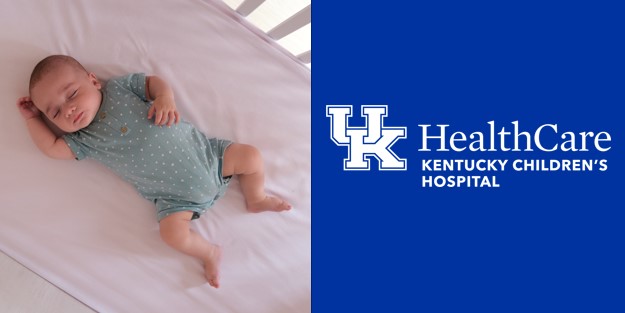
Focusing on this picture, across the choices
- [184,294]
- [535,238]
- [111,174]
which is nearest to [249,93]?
[111,174]

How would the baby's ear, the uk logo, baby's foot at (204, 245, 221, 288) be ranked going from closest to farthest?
the uk logo → the baby's ear → baby's foot at (204, 245, 221, 288)

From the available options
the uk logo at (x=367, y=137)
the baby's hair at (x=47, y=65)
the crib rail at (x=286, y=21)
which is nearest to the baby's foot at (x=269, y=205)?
the uk logo at (x=367, y=137)

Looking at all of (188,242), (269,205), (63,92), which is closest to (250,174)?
(269,205)

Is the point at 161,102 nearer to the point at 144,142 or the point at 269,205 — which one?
the point at 144,142

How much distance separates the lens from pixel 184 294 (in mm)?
1140

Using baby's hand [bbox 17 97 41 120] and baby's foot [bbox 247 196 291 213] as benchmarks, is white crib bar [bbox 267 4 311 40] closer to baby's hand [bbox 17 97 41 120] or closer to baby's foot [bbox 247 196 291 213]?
baby's foot [bbox 247 196 291 213]

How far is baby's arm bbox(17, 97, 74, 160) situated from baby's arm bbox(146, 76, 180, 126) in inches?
8.7

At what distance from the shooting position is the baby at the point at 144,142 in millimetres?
927

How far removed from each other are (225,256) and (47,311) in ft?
1.61

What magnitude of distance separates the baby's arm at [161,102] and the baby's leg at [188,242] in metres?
0.23

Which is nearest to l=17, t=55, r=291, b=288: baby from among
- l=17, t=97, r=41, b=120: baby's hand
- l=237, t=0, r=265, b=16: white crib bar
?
l=17, t=97, r=41, b=120: baby's hand

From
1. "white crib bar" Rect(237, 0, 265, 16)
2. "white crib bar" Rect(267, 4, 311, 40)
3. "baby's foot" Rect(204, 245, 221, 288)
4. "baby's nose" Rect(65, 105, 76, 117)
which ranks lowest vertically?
"baby's foot" Rect(204, 245, 221, 288)

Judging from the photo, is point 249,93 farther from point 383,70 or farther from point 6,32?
point 6,32

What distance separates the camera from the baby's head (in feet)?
2.98
